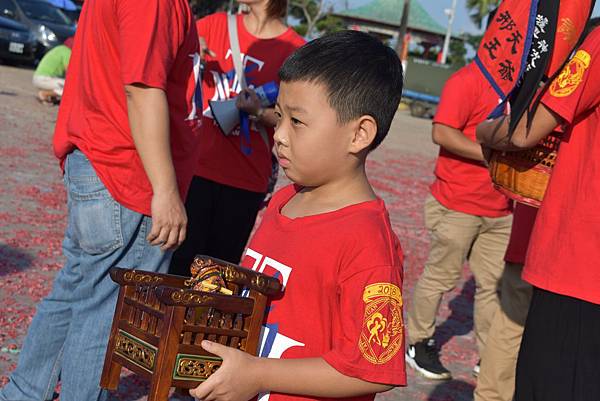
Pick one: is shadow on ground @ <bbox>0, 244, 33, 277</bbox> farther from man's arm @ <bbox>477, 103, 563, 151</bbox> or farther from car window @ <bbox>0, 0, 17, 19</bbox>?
car window @ <bbox>0, 0, 17, 19</bbox>

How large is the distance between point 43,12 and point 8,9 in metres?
1.00

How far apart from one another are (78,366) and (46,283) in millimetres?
2873

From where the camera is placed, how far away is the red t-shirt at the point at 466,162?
4918 mm

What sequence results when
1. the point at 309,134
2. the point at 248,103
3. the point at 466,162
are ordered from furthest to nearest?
1. the point at 466,162
2. the point at 248,103
3. the point at 309,134

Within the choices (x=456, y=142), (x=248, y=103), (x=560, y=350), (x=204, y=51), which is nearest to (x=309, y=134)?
(x=560, y=350)

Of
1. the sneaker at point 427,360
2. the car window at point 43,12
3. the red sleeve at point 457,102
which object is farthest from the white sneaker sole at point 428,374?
the car window at point 43,12

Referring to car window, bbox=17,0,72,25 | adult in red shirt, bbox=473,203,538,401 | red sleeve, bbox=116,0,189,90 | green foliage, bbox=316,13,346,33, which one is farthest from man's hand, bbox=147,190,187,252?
green foliage, bbox=316,13,346,33

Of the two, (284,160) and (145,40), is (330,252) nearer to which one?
(284,160)

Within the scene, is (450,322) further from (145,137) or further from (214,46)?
(145,137)

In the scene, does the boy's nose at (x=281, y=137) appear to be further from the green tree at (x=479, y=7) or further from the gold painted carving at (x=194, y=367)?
the green tree at (x=479, y=7)

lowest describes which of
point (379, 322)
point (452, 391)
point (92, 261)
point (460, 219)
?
point (452, 391)

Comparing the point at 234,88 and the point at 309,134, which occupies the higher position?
the point at 309,134

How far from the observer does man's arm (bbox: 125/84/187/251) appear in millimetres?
2758

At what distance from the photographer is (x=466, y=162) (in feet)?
16.6
